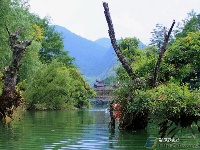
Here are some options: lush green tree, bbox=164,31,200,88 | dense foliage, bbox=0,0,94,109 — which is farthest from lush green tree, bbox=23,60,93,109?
lush green tree, bbox=164,31,200,88

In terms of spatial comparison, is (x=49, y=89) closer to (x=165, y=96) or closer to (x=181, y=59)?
(x=181, y=59)

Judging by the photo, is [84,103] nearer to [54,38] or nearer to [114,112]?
[54,38]

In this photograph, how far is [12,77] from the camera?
20094 millimetres

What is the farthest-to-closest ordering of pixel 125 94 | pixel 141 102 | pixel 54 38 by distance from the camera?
pixel 54 38 → pixel 125 94 → pixel 141 102

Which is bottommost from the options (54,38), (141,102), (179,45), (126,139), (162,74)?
(126,139)

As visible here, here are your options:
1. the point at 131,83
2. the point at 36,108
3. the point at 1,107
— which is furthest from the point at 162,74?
the point at 36,108

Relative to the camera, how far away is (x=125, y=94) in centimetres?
1728

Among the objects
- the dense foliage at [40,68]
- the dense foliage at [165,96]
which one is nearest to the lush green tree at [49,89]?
the dense foliage at [40,68]

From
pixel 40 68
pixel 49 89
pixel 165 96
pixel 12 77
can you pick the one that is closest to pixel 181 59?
pixel 165 96

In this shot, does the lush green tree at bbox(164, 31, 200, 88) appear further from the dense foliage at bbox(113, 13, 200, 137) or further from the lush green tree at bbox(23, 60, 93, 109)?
the lush green tree at bbox(23, 60, 93, 109)

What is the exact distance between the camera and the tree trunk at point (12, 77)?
19.6 metres

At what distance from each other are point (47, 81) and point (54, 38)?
2543cm

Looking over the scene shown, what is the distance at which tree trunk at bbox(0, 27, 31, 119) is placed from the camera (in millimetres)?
19616

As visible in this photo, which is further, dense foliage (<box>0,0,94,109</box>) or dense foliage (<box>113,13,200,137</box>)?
dense foliage (<box>0,0,94,109</box>)
